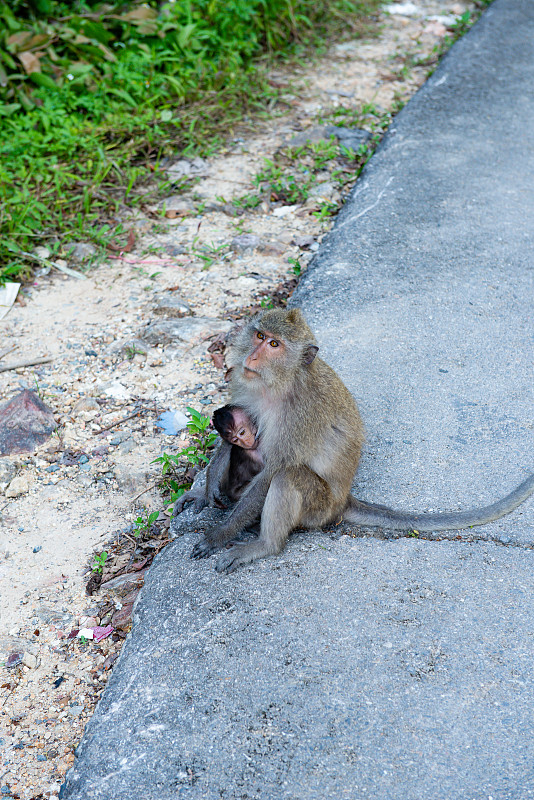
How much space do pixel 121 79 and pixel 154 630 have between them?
494 cm

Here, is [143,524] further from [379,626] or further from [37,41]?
[37,41]

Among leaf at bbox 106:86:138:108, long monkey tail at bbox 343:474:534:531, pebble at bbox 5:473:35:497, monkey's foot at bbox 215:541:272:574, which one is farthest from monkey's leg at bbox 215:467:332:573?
leaf at bbox 106:86:138:108

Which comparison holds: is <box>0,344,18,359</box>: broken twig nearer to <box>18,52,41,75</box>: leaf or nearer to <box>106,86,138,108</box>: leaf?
<box>106,86,138,108</box>: leaf

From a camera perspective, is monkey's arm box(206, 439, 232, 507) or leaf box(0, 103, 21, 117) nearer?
monkey's arm box(206, 439, 232, 507)

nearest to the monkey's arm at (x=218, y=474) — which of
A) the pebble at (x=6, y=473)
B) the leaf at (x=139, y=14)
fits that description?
the pebble at (x=6, y=473)

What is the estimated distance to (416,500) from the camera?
306 cm

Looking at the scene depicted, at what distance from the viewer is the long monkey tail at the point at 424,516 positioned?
2.89 meters

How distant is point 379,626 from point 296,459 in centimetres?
64

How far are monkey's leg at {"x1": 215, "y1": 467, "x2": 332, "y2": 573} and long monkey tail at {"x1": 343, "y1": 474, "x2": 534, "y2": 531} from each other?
0.14 meters

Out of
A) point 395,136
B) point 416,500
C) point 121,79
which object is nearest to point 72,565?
point 416,500

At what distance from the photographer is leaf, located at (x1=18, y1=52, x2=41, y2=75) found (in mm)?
6051

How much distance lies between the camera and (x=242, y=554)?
9.25 ft

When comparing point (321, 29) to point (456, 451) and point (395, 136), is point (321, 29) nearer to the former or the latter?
point (395, 136)

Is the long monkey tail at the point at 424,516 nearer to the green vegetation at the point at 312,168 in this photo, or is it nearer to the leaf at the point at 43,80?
the green vegetation at the point at 312,168
